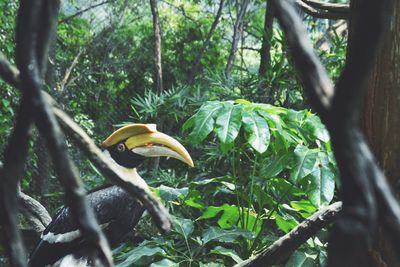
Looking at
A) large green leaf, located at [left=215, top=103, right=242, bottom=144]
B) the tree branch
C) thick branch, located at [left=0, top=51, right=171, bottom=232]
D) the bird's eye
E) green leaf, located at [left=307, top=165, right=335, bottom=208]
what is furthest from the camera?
the bird's eye

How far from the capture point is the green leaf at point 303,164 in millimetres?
1816

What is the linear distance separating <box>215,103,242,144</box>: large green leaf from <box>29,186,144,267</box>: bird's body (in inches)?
29.6

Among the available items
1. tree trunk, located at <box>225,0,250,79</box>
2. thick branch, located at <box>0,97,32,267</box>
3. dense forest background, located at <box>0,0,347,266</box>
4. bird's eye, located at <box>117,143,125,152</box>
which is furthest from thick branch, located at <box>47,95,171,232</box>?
tree trunk, located at <box>225,0,250,79</box>

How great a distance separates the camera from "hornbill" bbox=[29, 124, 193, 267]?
8.23 feet

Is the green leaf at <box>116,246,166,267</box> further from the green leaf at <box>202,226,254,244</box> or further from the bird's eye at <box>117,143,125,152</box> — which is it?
the bird's eye at <box>117,143,125,152</box>

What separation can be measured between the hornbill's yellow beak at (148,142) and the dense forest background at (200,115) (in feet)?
0.62

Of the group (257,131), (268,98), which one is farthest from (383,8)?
(268,98)

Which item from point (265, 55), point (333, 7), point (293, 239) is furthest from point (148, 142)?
point (265, 55)

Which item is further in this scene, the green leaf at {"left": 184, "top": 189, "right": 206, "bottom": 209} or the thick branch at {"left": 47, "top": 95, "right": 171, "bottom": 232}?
the green leaf at {"left": 184, "top": 189, "right": 206, "bottom": 209}

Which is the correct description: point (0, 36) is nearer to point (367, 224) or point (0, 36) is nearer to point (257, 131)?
point (257, 131)

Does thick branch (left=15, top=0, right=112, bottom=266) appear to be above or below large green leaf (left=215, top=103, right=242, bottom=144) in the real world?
above

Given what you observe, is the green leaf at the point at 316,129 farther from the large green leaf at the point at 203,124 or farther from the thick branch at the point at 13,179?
the thick branch at the point at 13,179

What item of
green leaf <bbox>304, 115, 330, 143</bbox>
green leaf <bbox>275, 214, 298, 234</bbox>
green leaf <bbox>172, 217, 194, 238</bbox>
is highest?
green leaf <bbox>304, 115, 330, 143</bbox>

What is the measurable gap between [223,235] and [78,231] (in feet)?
2.43
